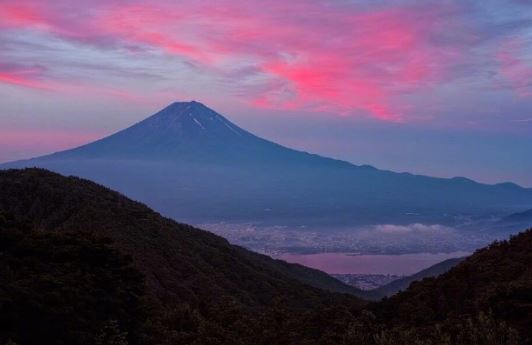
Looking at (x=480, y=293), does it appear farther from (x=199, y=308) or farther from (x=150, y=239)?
(x=150, y=239)

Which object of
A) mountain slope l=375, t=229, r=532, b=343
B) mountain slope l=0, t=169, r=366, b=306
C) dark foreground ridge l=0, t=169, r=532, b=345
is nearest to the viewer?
dark foreground ridge l=0, t=169, r=532, b=345

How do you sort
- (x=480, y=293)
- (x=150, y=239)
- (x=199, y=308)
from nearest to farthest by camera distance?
(x=480, y=293)
(x=199, y=308)
(x=150, y=239)

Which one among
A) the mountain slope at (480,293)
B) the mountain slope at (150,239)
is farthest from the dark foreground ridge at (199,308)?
the mountain slope at (150,239)

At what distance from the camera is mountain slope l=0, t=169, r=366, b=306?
44259mm

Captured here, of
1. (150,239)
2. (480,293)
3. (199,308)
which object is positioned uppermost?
(480,293)

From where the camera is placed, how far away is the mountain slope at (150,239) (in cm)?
4426

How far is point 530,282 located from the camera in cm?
2158

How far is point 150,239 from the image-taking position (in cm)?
5062

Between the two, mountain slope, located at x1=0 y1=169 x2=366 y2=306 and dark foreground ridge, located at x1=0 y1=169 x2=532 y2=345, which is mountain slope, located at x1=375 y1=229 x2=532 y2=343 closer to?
dark foreground ridge, located at x1=0 y1=169 x2=532 y2=345

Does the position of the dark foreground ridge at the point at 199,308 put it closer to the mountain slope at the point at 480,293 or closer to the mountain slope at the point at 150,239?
the mountain slope at the point at 480,293

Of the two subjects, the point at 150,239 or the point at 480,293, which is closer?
the point at 480,293

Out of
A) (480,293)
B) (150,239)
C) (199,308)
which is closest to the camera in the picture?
(480,293)

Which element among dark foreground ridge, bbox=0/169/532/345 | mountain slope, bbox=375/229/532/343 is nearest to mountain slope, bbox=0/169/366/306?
dark foreground ridge, bbox=0/169/532/345

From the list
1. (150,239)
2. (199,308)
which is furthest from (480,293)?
(150,239)
